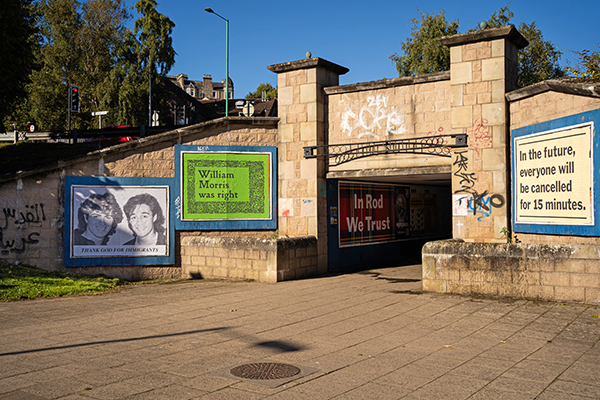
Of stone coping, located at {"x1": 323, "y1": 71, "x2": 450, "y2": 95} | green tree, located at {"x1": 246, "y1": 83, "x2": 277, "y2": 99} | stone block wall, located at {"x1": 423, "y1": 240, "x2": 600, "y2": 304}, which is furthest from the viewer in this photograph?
green tree, located at {"x1": 246, "y1": 83, "x2": 277, "y2": 99}

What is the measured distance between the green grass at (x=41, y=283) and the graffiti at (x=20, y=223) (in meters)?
0.55

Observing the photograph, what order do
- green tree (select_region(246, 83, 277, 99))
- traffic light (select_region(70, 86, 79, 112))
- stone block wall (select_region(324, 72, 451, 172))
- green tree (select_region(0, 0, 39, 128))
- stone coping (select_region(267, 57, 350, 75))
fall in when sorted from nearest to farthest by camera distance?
stone block wall (select_region(324, 72, 451, 172)), stone coping (select_region(267, 57, 350, 75)), green tree (select_region(0, 0, 39, 128)), traffic light (select_region(70, 86, 79, 112)), green tree (select_region(246, 83, 277, 99))

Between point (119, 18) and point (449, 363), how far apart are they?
47161 mm

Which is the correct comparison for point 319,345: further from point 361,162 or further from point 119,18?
point 119,18

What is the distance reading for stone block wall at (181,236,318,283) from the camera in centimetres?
1256

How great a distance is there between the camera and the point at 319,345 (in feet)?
21.9

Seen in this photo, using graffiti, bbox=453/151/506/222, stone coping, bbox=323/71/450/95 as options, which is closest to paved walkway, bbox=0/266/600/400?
graffiti, bbox=453/151/506/222

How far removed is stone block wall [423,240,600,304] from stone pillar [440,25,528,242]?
1762 mm

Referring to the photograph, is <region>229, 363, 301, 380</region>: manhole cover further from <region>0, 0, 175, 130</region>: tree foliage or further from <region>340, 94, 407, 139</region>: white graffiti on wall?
<region>0, 0, 175, 130</region>: tree foliage

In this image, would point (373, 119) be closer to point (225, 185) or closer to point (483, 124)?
point (483, 124)

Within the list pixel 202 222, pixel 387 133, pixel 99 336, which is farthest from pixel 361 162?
pixel 99 336

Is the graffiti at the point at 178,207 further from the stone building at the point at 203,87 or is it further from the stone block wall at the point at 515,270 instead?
the stone building at the point at 203,87

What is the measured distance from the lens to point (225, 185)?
14.7 metres

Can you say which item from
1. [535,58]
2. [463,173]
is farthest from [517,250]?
[535,58]
